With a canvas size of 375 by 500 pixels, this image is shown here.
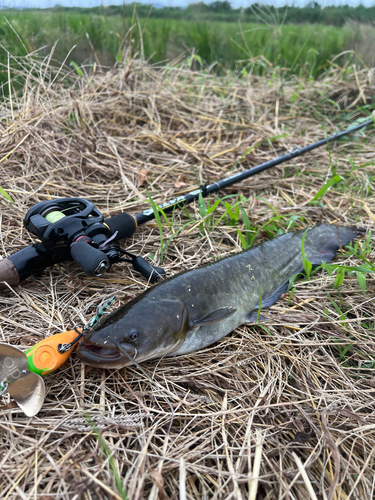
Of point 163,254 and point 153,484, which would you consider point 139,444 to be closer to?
point 153,484

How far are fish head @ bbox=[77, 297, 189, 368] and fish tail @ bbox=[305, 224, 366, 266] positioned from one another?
128 cm

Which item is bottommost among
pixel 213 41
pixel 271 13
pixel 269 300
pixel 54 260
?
pixel 269 300

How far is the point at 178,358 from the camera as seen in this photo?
1897mm

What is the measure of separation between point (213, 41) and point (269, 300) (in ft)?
18.2

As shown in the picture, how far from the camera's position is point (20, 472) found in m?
1.34

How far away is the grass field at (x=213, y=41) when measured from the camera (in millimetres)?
5031

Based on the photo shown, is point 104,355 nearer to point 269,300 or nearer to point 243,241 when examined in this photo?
point 269,300

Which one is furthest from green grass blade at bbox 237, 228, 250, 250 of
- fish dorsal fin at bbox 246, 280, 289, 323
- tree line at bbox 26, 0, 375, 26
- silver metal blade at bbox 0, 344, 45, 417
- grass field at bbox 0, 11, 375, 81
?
tree line at bbox 26, 0, 375, 26

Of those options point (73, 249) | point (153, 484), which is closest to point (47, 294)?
point (73, 249)

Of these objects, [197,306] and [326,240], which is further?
[326,240]

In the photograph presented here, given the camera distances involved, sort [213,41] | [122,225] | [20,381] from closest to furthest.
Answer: [20,381] < [122,225] < [213,41]

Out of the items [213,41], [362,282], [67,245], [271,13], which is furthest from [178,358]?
[271,13]

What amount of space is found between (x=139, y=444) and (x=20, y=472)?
45 cm

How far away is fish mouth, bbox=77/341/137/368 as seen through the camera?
1615 mm
